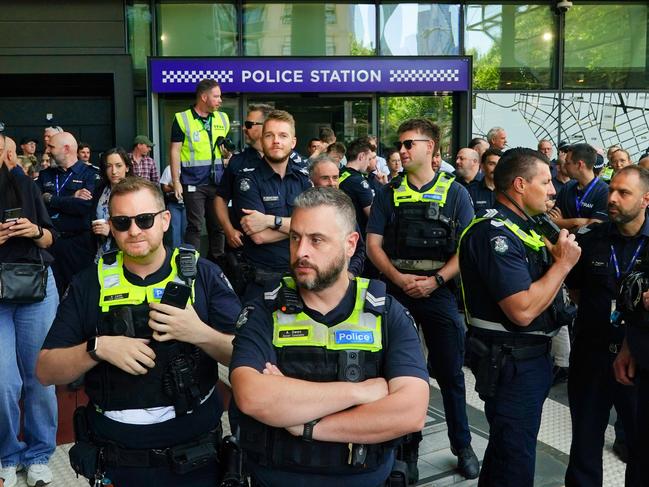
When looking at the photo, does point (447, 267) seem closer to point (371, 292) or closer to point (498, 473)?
point (498, 473)

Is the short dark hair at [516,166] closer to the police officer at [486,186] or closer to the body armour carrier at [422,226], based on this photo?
the body armour carrier at [422,226]

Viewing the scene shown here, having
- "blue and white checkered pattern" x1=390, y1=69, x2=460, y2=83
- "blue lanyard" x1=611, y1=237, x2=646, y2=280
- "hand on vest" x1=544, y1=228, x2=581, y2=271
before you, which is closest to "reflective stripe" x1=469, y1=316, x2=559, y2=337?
"hand on vest" x1=544, y1=228, x2=581, y2=271

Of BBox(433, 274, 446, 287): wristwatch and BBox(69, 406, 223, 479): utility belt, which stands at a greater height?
BBox(433, 274, 446, 287): wristwatch

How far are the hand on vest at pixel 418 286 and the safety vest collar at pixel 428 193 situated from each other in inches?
20.4

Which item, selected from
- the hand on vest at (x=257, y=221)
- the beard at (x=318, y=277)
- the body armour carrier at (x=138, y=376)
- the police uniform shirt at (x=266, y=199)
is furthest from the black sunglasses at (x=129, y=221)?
the police uniform shirt at (x=266, y=199)

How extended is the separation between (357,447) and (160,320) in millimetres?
950

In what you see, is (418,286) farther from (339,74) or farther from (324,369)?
(339,74)

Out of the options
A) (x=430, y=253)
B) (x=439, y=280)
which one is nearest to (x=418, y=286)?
(x=439, y=280)

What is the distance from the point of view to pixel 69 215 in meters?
6.14

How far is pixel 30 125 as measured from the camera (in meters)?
12.0

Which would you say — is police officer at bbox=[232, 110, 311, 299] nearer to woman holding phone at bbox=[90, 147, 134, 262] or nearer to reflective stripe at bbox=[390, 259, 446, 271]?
reflective stripe at bbox=[390, 259, 446, 271]

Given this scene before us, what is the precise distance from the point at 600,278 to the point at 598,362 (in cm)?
48

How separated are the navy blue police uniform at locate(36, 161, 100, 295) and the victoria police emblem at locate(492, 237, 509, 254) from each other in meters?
4.07

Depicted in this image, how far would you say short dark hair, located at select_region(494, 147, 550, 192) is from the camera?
3.49 meters
